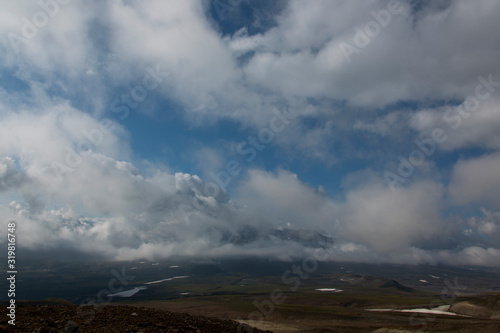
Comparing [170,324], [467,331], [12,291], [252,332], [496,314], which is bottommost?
[496,314]

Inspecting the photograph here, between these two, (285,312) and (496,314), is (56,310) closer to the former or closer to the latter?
(285,312)

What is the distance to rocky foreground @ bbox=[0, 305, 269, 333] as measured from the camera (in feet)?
73.3

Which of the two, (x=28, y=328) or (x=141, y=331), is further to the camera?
(x=141, y=331)

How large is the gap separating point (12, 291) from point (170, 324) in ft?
46.0

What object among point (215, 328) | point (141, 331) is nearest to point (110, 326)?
point (141, 331)

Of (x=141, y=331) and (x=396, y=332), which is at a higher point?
(x=141, y=331)

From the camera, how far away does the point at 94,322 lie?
2619 cm

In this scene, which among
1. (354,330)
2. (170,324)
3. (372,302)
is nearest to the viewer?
(170,324)

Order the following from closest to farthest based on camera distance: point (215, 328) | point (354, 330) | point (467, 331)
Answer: point (215, 328), point (467, 331), point (354, 330)

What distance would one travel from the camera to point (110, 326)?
24.9m

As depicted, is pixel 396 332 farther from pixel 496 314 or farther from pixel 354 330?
pixel 496 314

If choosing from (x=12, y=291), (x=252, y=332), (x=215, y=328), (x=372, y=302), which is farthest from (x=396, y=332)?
(x=372, y=302)

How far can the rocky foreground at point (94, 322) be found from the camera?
73.3 feet

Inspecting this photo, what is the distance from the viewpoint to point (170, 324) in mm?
28719
